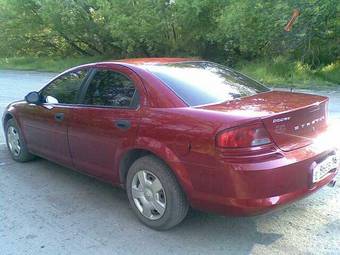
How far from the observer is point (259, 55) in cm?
2009

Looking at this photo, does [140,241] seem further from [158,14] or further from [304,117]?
[158,14]

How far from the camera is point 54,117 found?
5133 millimetres

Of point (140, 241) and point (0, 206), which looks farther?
point (0, 206)

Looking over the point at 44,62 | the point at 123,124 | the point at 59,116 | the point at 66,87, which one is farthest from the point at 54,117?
the point at 44,62

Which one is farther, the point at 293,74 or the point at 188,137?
the point at 293,74

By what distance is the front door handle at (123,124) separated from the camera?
13.6 feet

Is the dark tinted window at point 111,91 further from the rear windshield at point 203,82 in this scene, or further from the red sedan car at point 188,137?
the rear windshield at point 203,82

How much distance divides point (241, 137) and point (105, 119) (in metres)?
1.50

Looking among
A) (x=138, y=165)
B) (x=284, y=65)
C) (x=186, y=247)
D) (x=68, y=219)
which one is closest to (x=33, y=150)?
(x=68, y=219)

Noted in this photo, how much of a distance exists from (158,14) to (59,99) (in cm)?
1758

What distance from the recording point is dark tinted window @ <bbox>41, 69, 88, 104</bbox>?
5.00 m

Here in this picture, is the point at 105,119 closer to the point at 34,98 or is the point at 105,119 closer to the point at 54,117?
the point at 54,117

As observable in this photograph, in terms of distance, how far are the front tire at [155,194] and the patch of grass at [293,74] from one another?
12.1 m

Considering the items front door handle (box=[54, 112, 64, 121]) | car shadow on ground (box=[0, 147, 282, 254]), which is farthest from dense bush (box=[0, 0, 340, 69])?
car shadow on ground (box=[0, 147, 282, 254])
